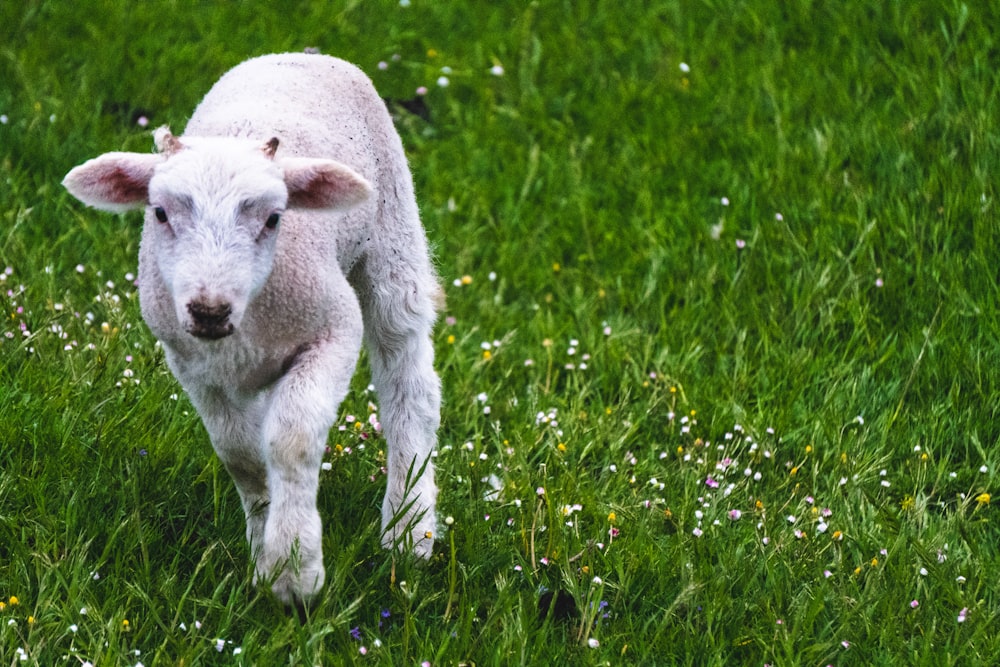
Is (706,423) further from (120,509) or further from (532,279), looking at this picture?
(120,509)

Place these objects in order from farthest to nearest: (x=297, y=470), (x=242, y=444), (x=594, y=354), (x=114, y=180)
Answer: (x=594, y=354) < (x=242, y=444) < (x=297, y=470) < (x=114, y=180)

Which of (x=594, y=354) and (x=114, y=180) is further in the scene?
(x=594, y=354)

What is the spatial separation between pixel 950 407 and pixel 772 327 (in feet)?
2.56

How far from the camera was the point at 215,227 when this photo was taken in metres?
3.25

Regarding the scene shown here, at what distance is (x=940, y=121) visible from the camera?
6430mm

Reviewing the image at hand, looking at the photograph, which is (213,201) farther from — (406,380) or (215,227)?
(406,380)

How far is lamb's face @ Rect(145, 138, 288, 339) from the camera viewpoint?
3.20 m

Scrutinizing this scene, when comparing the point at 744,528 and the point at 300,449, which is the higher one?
the point at 300,449

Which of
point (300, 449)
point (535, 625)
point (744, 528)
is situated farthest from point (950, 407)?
point (300, 449)

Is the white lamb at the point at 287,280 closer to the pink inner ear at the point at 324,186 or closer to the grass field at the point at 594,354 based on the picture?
the pink inner ear at the point at 324,186

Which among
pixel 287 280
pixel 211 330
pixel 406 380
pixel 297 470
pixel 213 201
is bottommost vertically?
pixel 406 380

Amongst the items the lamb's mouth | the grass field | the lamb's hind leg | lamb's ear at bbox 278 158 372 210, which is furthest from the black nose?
the lamb's hind leg

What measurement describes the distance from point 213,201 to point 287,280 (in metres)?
0.45

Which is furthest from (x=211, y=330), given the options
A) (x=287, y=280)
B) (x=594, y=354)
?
(x=594, y=354)
